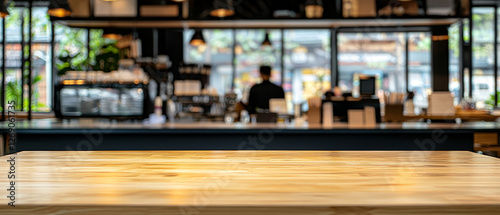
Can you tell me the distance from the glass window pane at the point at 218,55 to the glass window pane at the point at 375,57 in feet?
7.61

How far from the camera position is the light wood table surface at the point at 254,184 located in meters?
0.76

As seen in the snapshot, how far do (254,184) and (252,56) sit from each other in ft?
28.9

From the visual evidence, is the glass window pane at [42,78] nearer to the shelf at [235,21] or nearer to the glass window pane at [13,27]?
the glass window pane at [13,27]

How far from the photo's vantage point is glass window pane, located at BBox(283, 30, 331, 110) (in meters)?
9.60

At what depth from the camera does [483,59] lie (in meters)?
9.34

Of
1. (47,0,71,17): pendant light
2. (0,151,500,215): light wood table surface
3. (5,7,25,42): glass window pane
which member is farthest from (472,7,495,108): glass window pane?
(5,7,25,42): glass window pane

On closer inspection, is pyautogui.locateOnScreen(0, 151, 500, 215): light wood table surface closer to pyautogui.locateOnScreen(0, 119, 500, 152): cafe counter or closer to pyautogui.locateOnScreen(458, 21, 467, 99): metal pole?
pyautogui.locateOnScreen(0, 119, 500, 152): cafe counter

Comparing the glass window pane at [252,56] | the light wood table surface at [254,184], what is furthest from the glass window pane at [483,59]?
the light wood table surface at [254,184]

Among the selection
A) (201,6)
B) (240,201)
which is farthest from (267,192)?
(201,6)

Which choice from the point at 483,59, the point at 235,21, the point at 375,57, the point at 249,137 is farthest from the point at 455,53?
the point at 249,137

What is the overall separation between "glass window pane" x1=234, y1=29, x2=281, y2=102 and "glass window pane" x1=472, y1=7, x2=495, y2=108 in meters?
3.99

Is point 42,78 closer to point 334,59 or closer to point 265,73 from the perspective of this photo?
point 334,59

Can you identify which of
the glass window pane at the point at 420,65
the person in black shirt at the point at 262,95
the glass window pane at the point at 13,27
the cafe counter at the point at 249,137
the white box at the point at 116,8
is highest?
the glass window pane at the point at 13,27

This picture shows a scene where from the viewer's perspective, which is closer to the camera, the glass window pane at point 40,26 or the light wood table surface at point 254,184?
the light wood table surface at point 254,184
